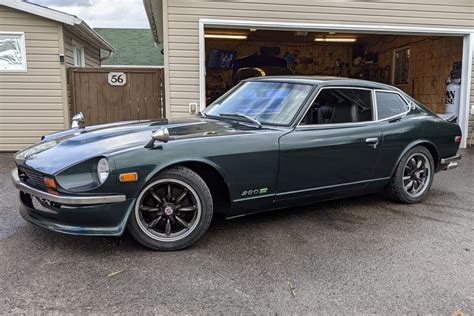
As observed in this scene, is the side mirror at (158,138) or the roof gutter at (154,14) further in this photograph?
the roof gutter at (154,14)

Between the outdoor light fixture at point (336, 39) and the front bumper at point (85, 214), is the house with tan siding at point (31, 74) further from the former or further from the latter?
the outdoor light fixture at point (336, 39)

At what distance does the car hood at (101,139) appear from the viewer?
316 centimetres

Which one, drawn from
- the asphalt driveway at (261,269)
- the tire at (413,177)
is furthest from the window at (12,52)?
the tire at (413,177)

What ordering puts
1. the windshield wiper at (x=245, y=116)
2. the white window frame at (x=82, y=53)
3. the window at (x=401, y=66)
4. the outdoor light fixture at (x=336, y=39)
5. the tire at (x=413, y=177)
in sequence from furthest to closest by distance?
the outdoor light fixture at (x=336, y=39) < the window at (x=401, y=66) < the white window frame at (x=82, y=53) < the tire at (x=413, y=177) < the windshield wiper at (x=245, y=116)

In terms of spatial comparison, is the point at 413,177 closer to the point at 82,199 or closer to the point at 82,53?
the point at 82,199

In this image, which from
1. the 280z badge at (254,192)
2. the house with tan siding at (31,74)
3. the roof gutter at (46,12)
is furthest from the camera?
the house with tan siding at (31,74)

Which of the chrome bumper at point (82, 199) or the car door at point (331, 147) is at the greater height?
the car door at point (331, 147)

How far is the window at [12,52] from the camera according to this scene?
27.6ft

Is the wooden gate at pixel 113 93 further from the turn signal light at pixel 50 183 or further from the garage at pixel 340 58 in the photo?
the turn signal light at pixel 50 183

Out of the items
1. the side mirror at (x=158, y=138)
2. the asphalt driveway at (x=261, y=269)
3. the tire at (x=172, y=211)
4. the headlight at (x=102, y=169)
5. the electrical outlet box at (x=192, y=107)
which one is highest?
the electrical outlet box at (x=192, y=107)

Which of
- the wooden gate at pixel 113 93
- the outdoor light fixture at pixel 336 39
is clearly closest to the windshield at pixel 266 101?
the wooden gate at pixel 113 93

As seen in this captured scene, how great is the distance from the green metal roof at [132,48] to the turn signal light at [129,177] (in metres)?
17.7

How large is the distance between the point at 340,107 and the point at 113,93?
5.66 metres

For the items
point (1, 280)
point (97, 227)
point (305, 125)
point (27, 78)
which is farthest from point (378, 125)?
point (27, 78)
